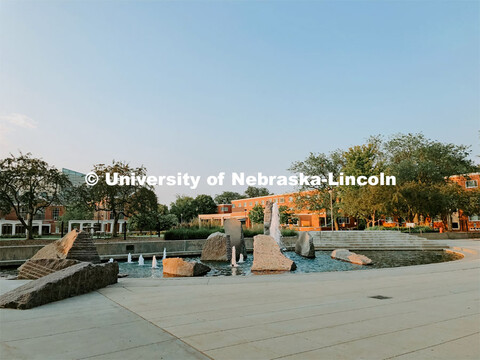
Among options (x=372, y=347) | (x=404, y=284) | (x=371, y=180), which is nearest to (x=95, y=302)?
(x=372, y=347)

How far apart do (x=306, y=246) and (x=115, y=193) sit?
65.1 feet

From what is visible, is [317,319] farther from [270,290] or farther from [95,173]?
[95,173]

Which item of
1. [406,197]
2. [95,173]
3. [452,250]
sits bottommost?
[452,250]

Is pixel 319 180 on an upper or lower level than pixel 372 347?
upper

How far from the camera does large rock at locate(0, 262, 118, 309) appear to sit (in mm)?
5766

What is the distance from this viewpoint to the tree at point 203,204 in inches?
3551

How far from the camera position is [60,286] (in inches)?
254

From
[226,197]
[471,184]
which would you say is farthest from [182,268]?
[226,197]

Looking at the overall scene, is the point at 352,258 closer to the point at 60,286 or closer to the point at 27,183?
the point at 60,286

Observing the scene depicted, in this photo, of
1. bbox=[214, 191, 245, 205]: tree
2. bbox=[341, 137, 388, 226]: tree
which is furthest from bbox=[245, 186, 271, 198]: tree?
bbox=[341, 137, 388, 226]: tree

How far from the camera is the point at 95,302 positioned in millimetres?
6246

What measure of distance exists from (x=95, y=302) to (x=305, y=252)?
14.3 m

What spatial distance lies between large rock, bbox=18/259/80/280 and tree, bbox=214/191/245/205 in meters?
108

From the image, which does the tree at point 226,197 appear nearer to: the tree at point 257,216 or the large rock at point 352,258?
the tree at point 257,216
